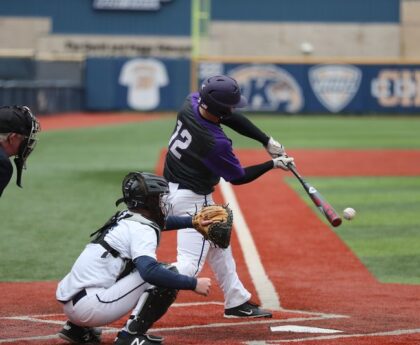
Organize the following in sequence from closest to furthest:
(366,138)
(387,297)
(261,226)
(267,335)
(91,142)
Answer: (267,335) → (387,297) → (261,226) → (91,142) → (366,138)

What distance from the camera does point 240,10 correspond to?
155 feet

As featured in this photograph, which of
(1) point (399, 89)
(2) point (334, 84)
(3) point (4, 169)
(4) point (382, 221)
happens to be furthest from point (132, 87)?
(3) point (4, 169)

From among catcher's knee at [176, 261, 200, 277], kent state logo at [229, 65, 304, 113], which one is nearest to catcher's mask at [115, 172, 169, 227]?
catcher's knee at [176, 261, 200, 277]

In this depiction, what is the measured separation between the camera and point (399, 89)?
123 ft

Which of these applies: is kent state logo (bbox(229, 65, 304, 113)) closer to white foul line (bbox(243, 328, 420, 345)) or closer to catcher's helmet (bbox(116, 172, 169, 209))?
white foul line (bbox(243, 328, 420, 345))

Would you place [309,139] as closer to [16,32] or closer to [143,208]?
[143,208]

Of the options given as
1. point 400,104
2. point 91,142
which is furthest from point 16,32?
point 91,142

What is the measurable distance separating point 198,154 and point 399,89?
3123cm

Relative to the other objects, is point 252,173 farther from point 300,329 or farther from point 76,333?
point 76,333

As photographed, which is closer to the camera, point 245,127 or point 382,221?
point 245,127

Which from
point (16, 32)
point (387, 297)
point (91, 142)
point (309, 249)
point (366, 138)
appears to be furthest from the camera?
point (16, 32)

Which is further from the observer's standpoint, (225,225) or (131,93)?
(131,93)

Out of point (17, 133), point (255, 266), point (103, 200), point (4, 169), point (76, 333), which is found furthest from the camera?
point (103, 200)

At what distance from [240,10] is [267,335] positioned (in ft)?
Answer: 136
